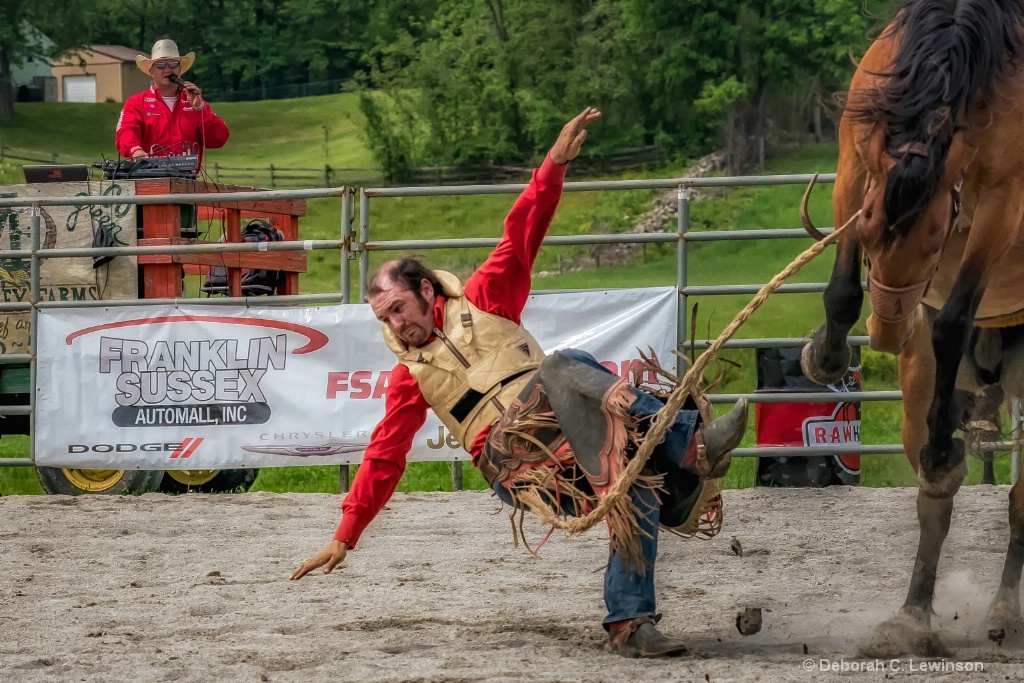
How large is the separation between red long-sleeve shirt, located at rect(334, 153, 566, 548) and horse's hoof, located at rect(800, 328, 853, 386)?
93cm

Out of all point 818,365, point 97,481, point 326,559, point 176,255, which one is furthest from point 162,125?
point 818,365

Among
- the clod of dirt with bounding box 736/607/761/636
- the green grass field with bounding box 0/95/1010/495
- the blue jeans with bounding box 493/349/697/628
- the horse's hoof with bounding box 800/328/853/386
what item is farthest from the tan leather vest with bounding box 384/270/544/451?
the clod of dirt with bounding box 736/607/761/636

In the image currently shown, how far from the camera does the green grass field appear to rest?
8805 mm

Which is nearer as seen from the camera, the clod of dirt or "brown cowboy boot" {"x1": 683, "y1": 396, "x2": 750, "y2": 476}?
"brown cowboy boot" {"x1": 683, "y1": 396, "x2": 750, "y2": 476}

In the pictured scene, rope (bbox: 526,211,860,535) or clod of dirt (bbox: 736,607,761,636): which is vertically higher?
rope (bbox: 526,211,860,535)

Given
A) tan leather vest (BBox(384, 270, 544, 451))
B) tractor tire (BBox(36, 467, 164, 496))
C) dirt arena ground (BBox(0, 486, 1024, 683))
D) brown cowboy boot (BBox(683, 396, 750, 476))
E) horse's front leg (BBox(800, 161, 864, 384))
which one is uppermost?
horse's front leg (BBox(800, 161, 864, 384))

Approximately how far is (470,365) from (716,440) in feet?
2.78

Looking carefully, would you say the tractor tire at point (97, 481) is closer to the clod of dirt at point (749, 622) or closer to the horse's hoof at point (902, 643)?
the clod of dirt at point (749, 622)

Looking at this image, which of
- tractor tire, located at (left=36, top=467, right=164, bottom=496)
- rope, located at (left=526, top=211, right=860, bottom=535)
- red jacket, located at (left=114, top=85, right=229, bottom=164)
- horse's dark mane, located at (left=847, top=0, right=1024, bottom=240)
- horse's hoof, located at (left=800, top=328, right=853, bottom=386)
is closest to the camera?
horse's dark mane, located at (left=847, top=0, right=1024, bottom=240)

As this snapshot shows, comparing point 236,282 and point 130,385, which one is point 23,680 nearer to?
point 130,385

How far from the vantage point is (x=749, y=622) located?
4.03 metres

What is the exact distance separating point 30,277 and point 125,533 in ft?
7.59

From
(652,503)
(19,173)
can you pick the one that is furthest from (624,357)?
(19,173)

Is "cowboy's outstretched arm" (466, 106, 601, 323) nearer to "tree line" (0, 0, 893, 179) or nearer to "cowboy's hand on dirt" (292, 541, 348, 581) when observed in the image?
"cowboy's hand on dirt" (292, 541, 348, 581)
